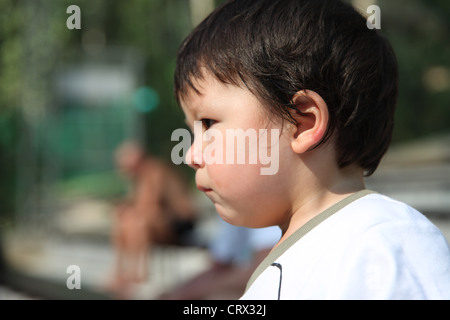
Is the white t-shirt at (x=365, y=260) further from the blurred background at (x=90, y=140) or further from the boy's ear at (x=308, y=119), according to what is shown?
the blurred background at (x=90, y=140)

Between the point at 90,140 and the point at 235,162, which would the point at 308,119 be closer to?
the point at 235,162

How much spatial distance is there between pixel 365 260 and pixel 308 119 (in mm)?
260

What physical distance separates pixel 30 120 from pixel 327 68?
22.1 ft

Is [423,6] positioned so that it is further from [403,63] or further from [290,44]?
[290,44]

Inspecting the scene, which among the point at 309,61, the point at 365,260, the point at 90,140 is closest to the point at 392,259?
the point at 365,260

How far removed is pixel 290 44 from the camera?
0.83 meters

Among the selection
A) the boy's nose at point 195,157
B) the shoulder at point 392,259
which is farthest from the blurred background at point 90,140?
the shoulder at point 392,259

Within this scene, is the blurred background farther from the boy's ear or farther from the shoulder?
the shoulder

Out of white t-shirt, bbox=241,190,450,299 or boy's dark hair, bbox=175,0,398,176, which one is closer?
white t-shirt, bbox=241,190,450,299

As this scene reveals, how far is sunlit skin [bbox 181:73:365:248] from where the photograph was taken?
826mm

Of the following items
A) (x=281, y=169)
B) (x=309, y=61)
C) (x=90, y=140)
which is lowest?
(x=90, y=140)

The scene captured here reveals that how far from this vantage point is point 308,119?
2.74 feet

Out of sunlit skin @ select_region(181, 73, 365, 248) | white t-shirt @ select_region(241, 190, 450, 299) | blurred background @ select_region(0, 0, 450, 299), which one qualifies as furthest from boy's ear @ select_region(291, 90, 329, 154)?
blurred background @ select_region(0, 0, 450, 299)
